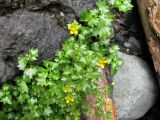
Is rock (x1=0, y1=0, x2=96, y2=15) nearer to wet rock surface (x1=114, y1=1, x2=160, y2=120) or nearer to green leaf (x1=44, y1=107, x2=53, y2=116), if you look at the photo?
green leaf (x1=44, y1=107, x2=53, y2=116)

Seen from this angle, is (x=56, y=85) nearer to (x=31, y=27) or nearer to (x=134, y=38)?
(x=31, y=27)

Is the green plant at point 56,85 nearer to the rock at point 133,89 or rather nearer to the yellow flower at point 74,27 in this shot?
the yellow flower at point 74,27

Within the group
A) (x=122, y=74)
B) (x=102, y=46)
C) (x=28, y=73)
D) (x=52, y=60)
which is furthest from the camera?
(x=122, y=74)

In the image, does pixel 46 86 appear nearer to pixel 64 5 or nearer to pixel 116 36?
pixel 64 5

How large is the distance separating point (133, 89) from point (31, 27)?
1732 millimetres

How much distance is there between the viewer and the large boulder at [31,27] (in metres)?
2.73

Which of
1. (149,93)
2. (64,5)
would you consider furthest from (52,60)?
(149,93)

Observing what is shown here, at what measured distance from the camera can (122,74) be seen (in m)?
4.05

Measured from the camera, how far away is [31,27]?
280cm

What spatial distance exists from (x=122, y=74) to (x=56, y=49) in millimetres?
1353

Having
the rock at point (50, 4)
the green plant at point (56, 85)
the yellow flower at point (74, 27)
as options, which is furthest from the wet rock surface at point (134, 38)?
the yellow flower at point (74, 27)

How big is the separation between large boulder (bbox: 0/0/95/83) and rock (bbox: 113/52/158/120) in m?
1.29

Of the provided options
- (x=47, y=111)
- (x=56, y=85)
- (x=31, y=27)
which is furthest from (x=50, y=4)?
(x=47, y=111)

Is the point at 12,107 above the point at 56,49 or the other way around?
the other way around
